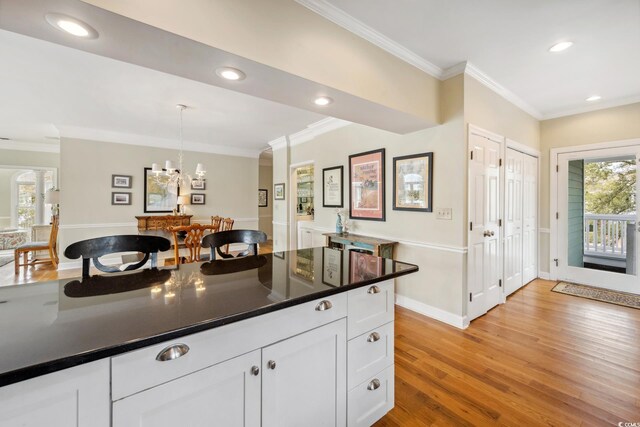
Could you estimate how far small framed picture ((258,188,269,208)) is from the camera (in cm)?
891

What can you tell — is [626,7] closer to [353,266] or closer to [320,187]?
[353,266]

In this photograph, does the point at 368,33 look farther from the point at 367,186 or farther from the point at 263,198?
the point at 263,198

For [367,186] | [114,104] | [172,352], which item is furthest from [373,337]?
[114,104]

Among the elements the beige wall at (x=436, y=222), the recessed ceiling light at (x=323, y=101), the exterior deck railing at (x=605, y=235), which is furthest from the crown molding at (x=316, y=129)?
the exterior deck railing at (x=605, y=235)

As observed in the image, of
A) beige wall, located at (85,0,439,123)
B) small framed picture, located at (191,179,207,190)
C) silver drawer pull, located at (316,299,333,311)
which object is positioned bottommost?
silver drawer pull, located at (316,299,333,311)

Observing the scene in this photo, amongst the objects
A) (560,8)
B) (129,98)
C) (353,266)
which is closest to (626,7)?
(560,8)

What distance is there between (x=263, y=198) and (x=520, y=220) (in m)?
7.03

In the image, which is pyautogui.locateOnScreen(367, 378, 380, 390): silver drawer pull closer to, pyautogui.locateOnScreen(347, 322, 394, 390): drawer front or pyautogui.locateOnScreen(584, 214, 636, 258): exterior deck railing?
pyautogui.locateOnScreen(347, 322, 394, 390): drawer front

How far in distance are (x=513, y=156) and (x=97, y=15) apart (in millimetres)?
4343

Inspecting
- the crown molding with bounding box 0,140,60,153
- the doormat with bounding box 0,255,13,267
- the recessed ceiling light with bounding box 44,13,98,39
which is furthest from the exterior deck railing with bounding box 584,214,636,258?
the crown molding with bounding box 0,140,60,153

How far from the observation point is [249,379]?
3.37ft

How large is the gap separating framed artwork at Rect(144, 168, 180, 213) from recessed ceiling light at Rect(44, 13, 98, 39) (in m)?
4.72

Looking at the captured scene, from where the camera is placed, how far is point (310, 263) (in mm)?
1731

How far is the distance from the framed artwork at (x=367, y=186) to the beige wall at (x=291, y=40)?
3.55ft
